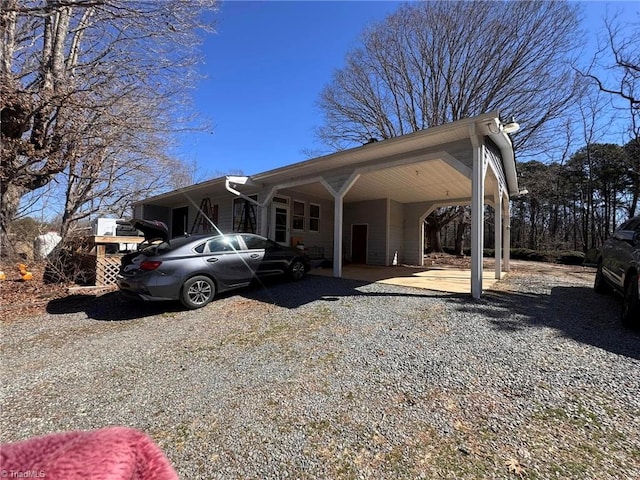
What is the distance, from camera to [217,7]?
716cm

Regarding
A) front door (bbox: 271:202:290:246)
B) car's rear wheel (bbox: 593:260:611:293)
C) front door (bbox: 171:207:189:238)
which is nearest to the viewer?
car's rear wheel (bbox: 593:260:611:293)

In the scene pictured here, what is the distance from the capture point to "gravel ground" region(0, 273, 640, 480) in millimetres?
1886

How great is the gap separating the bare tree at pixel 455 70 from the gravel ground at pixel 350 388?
43.0ft

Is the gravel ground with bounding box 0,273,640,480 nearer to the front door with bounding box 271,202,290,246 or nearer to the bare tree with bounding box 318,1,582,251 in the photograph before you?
the front door with bounding box 271,202,290,246

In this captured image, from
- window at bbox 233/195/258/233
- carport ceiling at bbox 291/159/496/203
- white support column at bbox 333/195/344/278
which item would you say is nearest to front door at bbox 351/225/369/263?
carport ceiling at bbox 291/159/496/203

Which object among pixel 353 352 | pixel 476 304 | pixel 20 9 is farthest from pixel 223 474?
pixel 20 9

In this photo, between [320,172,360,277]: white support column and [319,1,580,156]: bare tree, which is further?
[319,1,580,156]: bare tree

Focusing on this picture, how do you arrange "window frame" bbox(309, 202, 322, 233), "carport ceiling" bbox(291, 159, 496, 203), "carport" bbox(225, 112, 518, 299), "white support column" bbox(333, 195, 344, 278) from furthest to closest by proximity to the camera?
"window frame" bbox(309, 202, 322, 233)
"white support column" bbox(333, 195, 344, 278)
"carport ceiling" bbox(291, 159, 496, 203)
"carport" bbox(225, 112, 518, 299)

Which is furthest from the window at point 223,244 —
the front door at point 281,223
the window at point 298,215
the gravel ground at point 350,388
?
the window at point 298,215

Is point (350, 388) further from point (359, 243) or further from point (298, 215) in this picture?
point (359, 243)

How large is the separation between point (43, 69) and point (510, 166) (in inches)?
486

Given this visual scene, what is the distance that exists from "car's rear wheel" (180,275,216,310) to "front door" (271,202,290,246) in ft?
16.2

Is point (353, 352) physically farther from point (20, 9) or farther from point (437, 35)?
point (437, 35)

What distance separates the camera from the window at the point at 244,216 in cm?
1117
